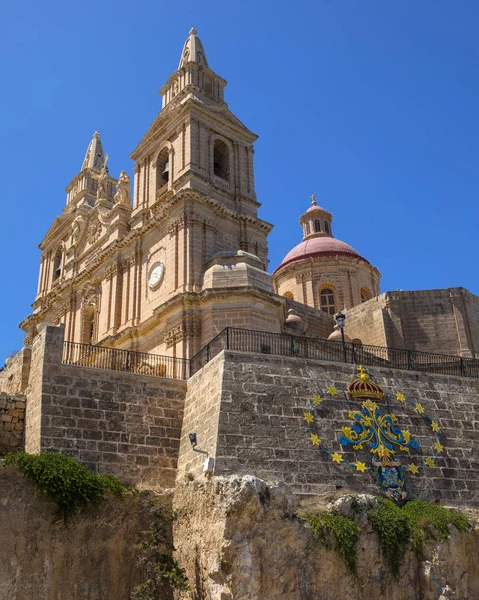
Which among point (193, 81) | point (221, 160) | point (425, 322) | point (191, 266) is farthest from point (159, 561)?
point (193, 81)

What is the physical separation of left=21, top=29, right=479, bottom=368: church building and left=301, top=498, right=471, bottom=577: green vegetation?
977 cm

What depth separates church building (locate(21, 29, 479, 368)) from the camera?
25250 mm

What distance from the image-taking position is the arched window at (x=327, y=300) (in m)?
38.6

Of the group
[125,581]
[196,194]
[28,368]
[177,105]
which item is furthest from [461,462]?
[177,105]

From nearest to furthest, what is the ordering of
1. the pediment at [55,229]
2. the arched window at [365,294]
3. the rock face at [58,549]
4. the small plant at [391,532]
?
the rock face at [58,549] → the small plant at [391,532] → the pediment at [55,229] → the arched window at [365,294]

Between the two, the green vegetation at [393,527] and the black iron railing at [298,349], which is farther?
the black iron railing at [298,349]

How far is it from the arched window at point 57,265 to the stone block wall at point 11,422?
2087 cm

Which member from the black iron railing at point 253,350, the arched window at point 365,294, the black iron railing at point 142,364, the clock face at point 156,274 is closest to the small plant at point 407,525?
the black iron railing at point 253,350

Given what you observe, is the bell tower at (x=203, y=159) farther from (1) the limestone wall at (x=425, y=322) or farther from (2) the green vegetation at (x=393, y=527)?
(2) the green vegetation at (x=393, y=527)

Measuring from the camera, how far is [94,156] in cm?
4275

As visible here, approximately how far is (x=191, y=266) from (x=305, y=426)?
36.9ft

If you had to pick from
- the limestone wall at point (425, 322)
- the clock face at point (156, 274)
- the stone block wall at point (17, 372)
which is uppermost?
the clock face at point (156, 274)

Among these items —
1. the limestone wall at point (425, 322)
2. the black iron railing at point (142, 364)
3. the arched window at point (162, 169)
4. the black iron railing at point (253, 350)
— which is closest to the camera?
the black iron railing at point (253, 350)

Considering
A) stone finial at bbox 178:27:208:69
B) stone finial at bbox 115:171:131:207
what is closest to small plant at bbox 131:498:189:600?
stone finial at bbox 115:171:131:207
